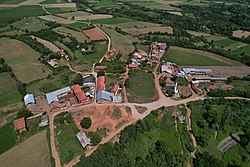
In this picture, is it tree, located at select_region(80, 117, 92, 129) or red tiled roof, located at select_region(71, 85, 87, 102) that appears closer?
tree, located at select_region(80, 117, 92, 129)

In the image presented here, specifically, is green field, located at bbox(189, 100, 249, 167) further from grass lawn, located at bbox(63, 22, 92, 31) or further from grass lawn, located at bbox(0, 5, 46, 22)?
grass lawn, located at bbox(0, 5, 46, 22)

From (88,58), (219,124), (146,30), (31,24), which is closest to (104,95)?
(219,124)

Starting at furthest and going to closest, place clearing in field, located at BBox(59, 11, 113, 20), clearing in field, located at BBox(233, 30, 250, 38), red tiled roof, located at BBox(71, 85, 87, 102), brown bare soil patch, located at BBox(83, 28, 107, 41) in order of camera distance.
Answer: clearing in field, located at BBox(59, 11, 113, 20), clearing in field, located at BBox(233, 30, 250, 38), brown bare soil patch, located at BBox(83, 28, 107, 41), red tiled roof, located at BBox(71, 85, 87, 102)

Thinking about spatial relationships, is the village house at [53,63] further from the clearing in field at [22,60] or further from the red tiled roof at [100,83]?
the red tiled roof at [100,83]

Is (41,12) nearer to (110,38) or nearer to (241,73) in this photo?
(110,38)

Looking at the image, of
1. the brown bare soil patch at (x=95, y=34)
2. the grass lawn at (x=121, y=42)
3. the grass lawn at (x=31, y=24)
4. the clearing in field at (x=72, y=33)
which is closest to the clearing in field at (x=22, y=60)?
the grass lawn at (x=31, y=24)

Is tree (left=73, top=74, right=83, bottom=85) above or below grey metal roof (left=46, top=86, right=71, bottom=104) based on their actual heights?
below

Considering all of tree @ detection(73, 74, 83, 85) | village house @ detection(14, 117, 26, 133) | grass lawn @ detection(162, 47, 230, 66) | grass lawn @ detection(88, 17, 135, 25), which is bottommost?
grass lawn @ detection(88, 17, 135, 25)

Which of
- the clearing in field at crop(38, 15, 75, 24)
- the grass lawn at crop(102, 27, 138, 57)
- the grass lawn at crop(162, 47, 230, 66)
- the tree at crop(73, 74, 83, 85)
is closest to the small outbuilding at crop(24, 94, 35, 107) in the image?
the tree at crop(73, 74, 83, 85)
